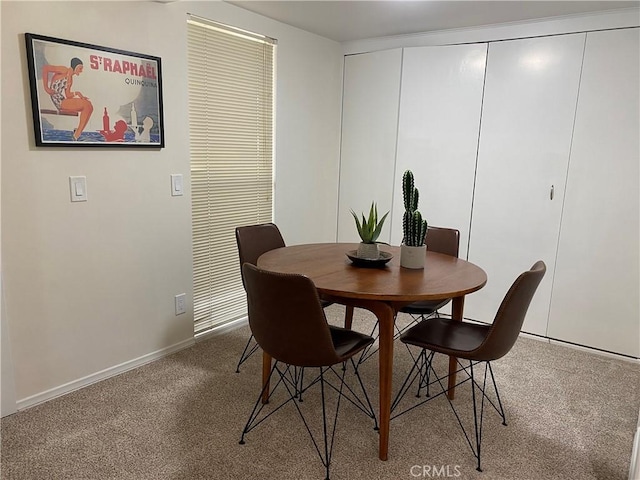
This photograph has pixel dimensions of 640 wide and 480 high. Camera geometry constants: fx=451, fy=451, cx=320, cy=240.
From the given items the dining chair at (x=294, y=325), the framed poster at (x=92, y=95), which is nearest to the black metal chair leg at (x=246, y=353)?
the dining chair at (x=294, y=325)

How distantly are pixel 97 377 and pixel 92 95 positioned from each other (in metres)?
1.57

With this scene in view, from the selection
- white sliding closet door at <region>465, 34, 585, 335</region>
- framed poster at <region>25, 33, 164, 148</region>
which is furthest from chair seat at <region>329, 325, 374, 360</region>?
white sliding closet door at <region>465, 34, 585, 335</region>

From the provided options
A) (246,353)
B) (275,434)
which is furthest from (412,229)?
(246,353)

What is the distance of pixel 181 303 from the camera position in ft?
9.98

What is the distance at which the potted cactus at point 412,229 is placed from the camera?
88.0 inches

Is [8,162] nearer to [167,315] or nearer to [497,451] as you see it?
[167,315]

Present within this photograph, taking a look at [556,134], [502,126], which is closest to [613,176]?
[556,134]

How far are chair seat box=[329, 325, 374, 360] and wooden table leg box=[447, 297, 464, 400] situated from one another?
0.62 m

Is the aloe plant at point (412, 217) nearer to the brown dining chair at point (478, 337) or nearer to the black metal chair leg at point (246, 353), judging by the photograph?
the brown dining chair at point (478, 337)

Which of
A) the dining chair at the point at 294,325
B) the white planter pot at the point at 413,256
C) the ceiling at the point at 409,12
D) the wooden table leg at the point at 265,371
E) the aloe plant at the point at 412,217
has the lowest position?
the wooden table leg at the point at 265,371

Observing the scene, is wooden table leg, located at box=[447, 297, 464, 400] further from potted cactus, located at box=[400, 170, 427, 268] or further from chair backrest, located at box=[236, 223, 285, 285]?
chair backrest, located at box=[236, 223, 285, 285]

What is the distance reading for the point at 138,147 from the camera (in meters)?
2.61

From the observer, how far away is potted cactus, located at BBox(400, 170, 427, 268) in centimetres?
223

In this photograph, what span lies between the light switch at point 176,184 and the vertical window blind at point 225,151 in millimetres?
172
